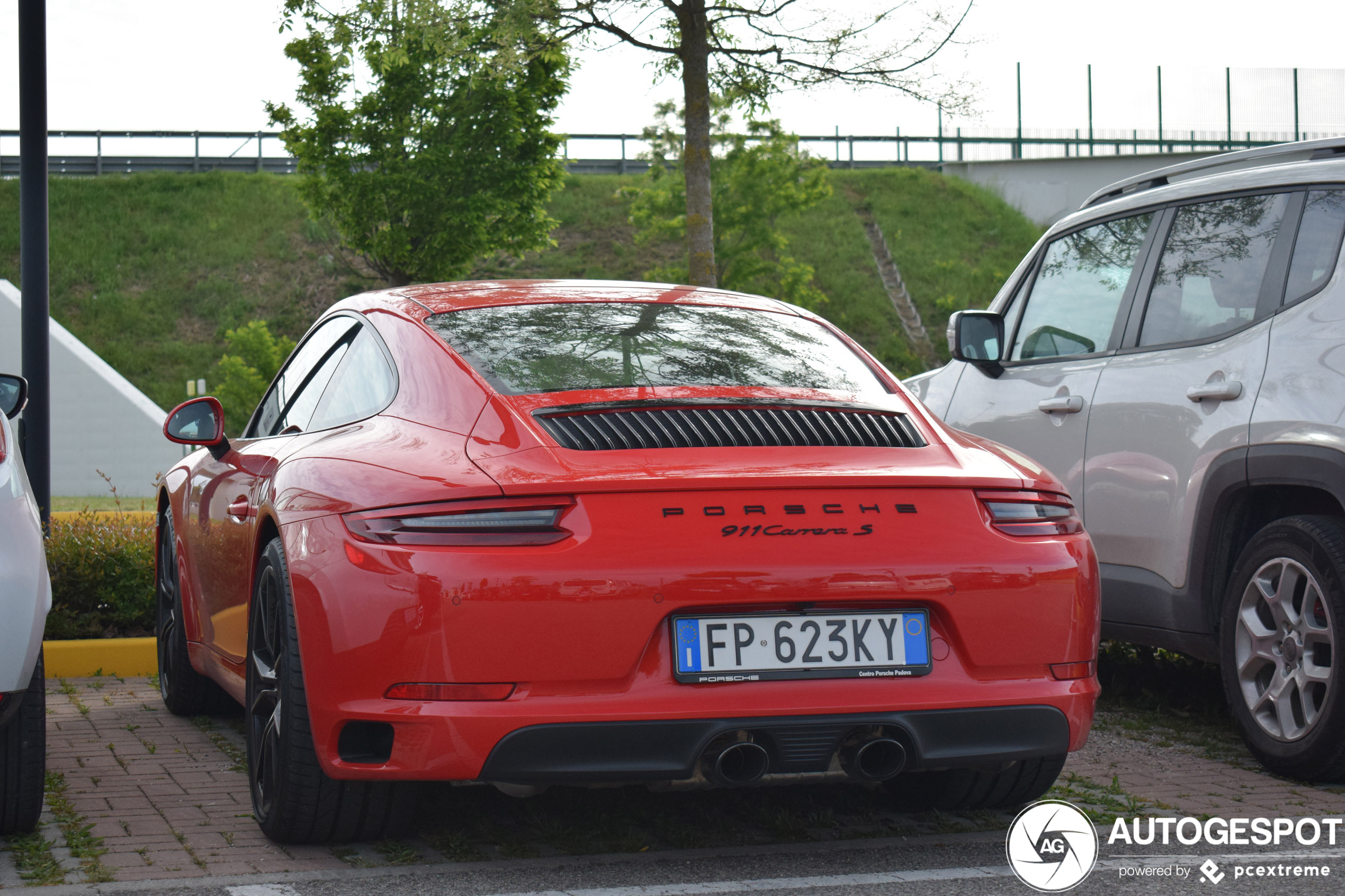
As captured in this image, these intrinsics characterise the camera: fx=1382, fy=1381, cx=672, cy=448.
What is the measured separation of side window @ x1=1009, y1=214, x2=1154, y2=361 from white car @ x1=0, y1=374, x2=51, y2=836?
12.7 feet

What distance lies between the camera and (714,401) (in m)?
3.39

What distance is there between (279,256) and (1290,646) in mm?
38711

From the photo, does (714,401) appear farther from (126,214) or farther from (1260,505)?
(126,214)

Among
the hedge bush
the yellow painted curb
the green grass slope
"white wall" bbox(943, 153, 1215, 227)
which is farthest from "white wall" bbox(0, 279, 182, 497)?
"white wall" bbox(943, 153, 1215, 227)

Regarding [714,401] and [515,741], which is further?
[714,401]

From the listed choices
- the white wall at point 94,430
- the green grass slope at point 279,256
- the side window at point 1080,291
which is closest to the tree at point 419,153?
the white wall at point 94,430

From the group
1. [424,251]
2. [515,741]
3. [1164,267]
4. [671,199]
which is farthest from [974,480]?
[671,199]

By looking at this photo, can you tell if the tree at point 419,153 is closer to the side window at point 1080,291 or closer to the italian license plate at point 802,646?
the side window at point 1080,291

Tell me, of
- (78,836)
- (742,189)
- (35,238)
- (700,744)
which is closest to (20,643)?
(78,836)

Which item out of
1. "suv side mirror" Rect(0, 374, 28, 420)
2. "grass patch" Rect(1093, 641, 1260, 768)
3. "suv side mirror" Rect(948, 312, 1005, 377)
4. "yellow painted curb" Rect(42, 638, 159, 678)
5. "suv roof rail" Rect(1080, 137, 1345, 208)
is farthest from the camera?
"yellow painted curb" Rect(42, 638, 159, 678)

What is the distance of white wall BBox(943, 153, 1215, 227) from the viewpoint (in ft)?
Answer: 128

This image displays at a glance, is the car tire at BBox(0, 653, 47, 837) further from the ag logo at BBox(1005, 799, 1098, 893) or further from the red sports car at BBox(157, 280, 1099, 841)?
the ag logo at BBox(1005, 799, 1098, 893)

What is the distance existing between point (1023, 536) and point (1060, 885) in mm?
808

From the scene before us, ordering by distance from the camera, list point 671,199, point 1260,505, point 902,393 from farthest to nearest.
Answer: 1. point 671,199
2. point 1260,505
3. point 902,393
